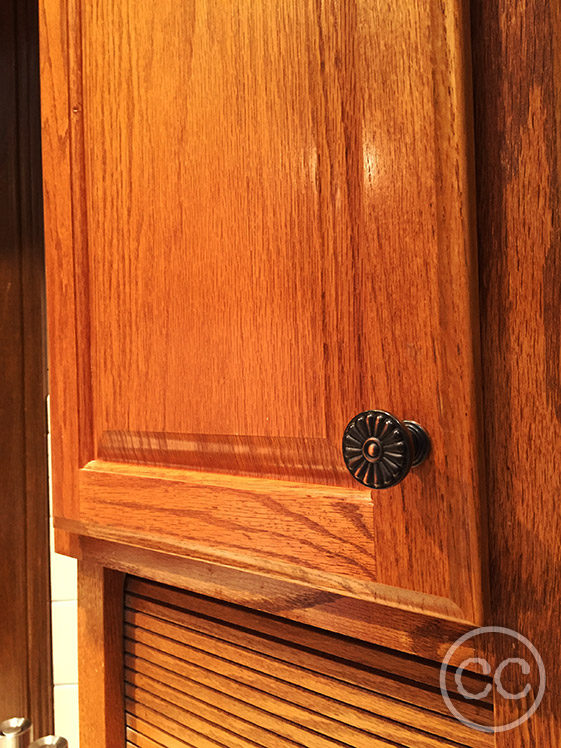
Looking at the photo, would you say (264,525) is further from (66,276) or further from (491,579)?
(66,276)

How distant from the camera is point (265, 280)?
0.33m

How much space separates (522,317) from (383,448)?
8 cm

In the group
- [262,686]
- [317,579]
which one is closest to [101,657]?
[262,686]

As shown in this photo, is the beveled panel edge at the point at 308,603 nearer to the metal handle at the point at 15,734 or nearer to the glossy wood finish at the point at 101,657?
the glossy wood finish at the point at 101,657

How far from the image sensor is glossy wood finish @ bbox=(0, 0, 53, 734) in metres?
0.93

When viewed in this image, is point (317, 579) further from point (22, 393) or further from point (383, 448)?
point (22, 393)

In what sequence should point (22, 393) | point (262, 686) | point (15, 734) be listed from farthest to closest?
point (22, 393), point (15, 734), point (262, 686)

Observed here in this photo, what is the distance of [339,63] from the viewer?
0.98 feet

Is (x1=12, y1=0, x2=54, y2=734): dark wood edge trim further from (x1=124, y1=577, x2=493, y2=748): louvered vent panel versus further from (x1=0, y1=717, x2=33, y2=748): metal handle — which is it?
(x1=124, y1=577, x2=493, y2=748): louvered vent panel

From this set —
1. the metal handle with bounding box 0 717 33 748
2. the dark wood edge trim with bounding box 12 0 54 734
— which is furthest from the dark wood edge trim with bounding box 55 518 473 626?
the dark wood edge trim with bounding box 12 0 54 734

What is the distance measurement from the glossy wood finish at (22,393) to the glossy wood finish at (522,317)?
0.84 m

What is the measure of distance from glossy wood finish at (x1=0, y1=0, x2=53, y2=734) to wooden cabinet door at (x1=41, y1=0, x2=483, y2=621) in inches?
19.5

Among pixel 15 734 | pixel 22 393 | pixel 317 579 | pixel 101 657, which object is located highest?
pixel 22 393

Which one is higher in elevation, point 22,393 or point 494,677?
point 22,393
